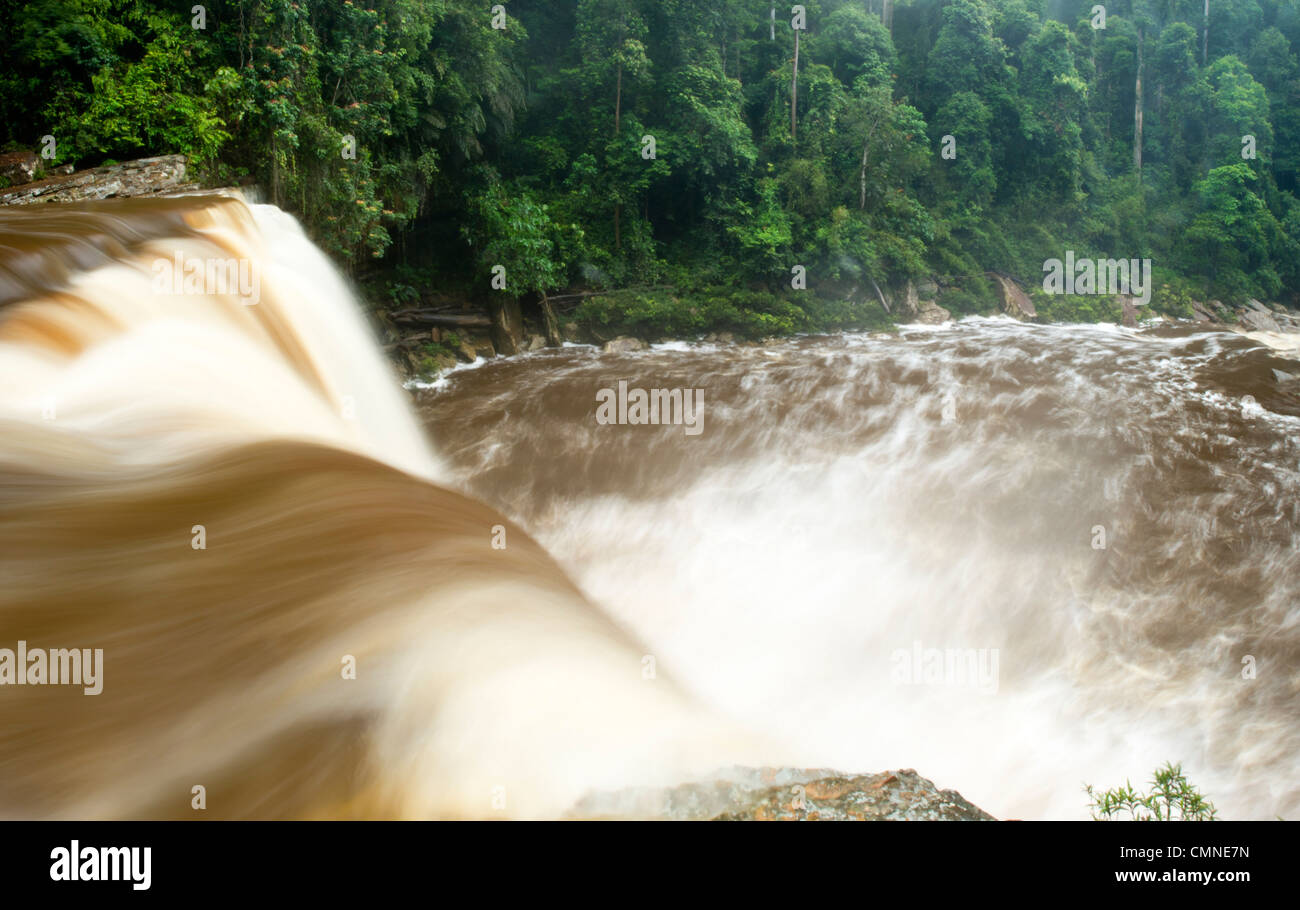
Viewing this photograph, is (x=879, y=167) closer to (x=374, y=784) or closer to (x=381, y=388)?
(x=381, y=388)

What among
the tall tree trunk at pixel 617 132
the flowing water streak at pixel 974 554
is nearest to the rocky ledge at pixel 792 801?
the flowing water streak at pixel 974 554

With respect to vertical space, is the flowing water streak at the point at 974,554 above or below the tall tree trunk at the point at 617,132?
below

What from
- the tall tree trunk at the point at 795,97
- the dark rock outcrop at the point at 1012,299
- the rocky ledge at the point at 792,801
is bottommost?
the rocky ledge at the point at 792,801

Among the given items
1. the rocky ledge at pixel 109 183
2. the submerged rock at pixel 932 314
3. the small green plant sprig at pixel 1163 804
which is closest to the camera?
the small green plant sprig at pixel 1163 804

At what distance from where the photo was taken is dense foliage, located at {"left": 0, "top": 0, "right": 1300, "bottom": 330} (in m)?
11.4

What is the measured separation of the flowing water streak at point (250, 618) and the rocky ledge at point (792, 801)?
0.17 m

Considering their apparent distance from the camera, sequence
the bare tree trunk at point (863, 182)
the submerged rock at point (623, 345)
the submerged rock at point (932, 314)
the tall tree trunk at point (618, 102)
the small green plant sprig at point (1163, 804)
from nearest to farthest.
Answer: the small green plant sprig at point (1163, 804)
the submerged rock at point (623, 345)
the tall tree trunk at point (618, 102)
the submerged rock at point (932, 314)
the bare tree trunk at point (863, 182)

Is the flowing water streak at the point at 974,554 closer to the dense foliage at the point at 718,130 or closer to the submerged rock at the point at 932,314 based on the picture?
the dense foliage at the point at 718,130

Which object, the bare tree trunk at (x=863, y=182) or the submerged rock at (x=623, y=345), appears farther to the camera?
the bare tree trunk at (x=863, y=182)

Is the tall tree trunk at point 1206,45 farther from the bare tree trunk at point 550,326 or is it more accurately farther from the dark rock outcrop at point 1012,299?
the bare tree trunk at point 550,326

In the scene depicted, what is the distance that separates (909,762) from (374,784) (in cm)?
323

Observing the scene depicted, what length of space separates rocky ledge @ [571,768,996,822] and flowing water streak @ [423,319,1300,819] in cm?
135

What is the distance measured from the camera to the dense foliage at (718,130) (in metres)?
11.4

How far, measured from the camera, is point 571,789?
3.11 meters
